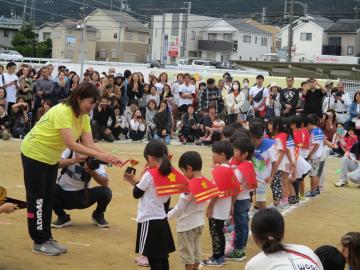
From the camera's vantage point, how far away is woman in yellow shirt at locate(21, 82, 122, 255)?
600cm

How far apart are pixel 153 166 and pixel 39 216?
148cm

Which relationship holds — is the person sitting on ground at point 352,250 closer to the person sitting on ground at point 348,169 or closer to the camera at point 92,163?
the camera at point 92,163

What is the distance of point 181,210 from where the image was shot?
18.9 feet

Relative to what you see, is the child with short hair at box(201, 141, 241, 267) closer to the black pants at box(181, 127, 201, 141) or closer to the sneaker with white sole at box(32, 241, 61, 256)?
the sneaker with white sole at box(32, 241, 61, 256)

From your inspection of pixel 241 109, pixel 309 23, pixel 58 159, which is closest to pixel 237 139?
pixel 58 159

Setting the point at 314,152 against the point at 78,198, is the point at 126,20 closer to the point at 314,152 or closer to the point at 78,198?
the point at 314,152

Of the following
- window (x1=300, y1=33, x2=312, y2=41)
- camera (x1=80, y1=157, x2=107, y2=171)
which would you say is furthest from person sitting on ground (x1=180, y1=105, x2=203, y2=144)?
window (x1=300, y1=33, x2=312, y2=41)

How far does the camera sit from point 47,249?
632cm

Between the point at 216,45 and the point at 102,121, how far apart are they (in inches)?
2423

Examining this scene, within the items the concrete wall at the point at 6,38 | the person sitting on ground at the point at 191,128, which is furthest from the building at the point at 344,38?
the person sitting on ground at the point at 191,128

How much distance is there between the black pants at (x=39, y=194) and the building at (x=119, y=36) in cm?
6833

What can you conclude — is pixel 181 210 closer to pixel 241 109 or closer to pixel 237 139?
pixel 237 139

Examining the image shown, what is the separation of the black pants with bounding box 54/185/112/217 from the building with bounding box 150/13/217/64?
67.3 metres

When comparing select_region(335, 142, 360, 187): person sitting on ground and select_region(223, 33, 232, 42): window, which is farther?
select_region(223, 33, 232, 42): window
